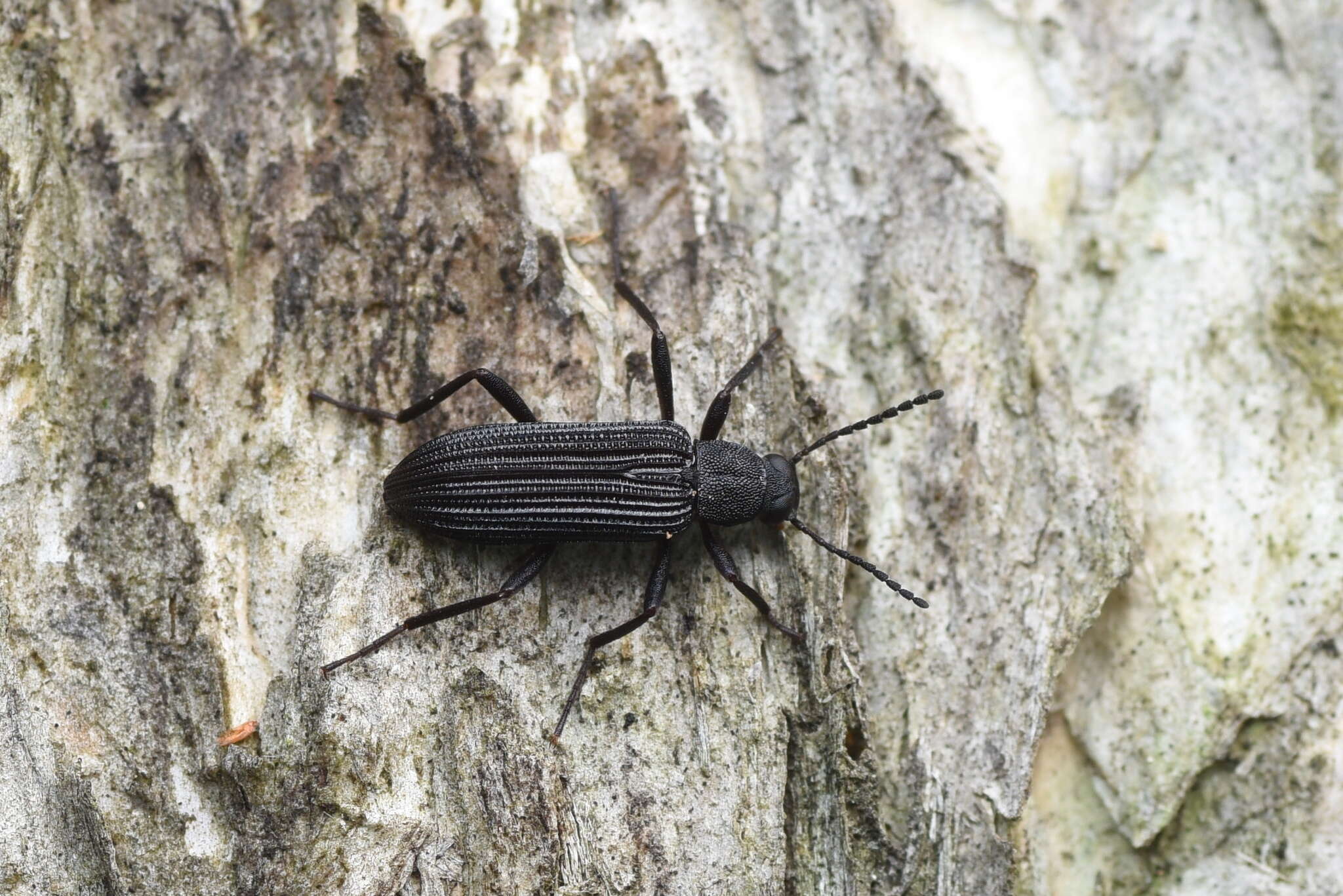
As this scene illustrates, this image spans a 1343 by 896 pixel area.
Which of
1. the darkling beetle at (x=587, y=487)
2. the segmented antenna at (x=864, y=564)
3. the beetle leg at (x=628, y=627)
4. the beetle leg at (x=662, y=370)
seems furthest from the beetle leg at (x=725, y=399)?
the segmented antenna at (x=864, y=564)

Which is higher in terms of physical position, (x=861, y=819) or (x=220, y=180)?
(x=220, y=180)

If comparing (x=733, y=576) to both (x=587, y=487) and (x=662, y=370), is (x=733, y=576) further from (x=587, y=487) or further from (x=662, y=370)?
(x=662, y=370)

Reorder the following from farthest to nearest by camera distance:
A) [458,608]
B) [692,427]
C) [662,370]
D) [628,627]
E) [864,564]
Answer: [692,427]
[662,370]
[864,564]
[628,627]
[458,608]

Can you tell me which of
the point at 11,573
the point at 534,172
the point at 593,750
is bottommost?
the point at 593,750

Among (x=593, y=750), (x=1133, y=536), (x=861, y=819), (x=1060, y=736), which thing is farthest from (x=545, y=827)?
(x=1133, y=536)

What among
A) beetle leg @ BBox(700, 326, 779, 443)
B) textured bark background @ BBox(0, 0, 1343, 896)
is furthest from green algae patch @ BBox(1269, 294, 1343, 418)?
beetle leg @ BBox(700, 326, 779, 443)

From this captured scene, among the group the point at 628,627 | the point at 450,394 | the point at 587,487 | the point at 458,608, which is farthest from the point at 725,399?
the point at 458,608

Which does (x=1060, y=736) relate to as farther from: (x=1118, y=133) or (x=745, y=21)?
(x=745, y=21)

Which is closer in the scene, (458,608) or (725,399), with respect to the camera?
(458,608)
